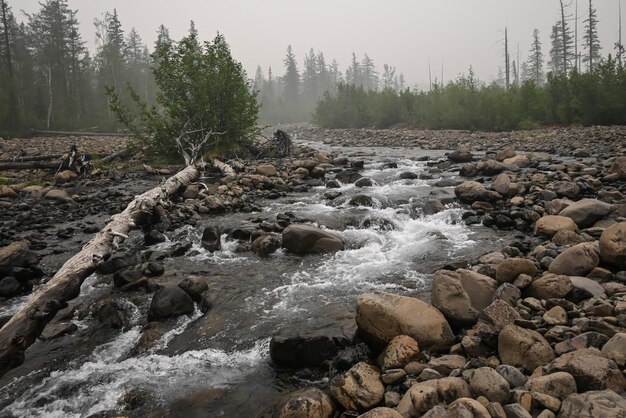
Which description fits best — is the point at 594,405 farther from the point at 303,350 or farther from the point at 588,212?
the point at 588,212

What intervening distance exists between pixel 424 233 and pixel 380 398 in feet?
17.9

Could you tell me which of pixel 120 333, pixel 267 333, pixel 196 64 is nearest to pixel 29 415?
pixel 120 333

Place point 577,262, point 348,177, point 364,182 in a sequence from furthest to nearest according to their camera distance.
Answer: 1. point 348,177
2. point 364,182
3. point 577,262

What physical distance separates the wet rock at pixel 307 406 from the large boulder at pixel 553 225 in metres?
5.66

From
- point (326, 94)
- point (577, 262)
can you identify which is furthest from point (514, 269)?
point (326, 94)

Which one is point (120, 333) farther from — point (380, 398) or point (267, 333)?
point (380, 398)

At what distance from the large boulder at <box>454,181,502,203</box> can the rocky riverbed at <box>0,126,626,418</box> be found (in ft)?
0.14

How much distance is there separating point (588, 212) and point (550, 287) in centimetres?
371

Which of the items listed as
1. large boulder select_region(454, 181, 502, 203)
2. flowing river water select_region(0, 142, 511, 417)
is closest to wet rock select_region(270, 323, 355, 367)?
flowing river water select_region(0, 142, 511, 417)

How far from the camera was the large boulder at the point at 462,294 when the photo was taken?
4211 millimetres

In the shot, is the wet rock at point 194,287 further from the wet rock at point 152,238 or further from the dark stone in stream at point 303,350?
the wet rock at point 152,238

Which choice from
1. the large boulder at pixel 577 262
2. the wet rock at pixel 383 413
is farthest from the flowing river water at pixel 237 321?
the large boulder at pixel 577 262

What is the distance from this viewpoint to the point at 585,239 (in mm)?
6148

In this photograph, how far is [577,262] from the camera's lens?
4902 mm
